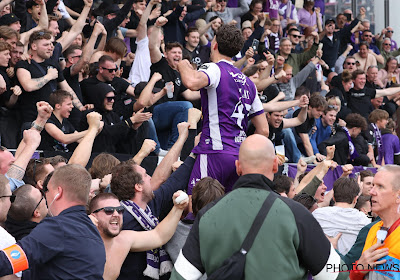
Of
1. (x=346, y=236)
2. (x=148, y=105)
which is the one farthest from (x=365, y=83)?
(x=346, y=236)

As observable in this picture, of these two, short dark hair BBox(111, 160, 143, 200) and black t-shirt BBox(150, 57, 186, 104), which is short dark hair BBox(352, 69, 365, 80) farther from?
short dark hair BBox(111, 160, 143, 200)

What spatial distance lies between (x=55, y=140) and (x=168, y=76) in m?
3.02

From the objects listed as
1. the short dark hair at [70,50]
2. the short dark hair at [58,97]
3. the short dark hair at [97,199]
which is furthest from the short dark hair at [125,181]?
the short dark hair at [70,50]

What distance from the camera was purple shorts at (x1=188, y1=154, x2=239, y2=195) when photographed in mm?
6398

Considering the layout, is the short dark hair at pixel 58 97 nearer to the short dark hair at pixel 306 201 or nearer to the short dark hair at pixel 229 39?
the short dark hair at pixel 229 39

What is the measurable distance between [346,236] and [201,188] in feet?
6.79

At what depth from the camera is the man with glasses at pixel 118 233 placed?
18.0ft

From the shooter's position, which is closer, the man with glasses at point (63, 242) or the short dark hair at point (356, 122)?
the man with glasses at point (63, 242)

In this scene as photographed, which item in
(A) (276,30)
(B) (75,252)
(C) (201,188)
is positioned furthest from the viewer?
(A) (276,30)

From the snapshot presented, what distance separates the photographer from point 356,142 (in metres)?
A: 13.6

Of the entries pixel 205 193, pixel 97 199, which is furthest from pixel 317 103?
pixel 97 199

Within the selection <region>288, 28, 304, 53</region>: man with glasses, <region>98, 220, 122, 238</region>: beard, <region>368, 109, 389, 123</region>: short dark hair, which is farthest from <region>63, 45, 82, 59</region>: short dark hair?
<region>288, 28, 304, 53</region>: man with glasses

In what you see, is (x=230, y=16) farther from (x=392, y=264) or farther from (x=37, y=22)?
(x=392, y=264)

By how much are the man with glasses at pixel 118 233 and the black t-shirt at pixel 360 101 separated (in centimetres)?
1132
